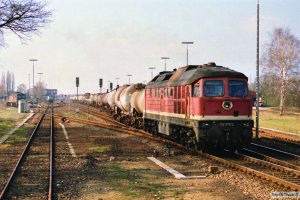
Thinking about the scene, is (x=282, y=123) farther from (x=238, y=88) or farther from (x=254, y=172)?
(x=254, y=172)

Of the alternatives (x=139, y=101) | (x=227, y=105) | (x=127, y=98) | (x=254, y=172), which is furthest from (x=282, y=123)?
(x=254, y=172)

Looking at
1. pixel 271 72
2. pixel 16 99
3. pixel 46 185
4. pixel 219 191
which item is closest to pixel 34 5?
pixel 46 185

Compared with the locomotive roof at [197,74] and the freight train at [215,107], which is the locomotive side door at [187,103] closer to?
the freight train at [215,107]

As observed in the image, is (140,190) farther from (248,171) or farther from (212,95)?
(212,95)

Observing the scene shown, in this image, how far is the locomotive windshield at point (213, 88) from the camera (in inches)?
717

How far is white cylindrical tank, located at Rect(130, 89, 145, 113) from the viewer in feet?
101

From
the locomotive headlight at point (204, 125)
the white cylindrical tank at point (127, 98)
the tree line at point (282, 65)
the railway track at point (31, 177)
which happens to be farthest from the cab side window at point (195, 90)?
the tree line at point (282, 65)

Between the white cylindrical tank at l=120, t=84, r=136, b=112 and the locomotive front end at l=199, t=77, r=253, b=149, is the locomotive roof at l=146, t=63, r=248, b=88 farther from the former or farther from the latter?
the white cylindrical tank at l=120, t=84, r=136, b=112

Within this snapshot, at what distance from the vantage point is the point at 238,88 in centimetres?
1853

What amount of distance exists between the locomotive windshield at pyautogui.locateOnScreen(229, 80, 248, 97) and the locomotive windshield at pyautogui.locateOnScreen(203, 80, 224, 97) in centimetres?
42

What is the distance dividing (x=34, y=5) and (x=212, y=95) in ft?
52.6

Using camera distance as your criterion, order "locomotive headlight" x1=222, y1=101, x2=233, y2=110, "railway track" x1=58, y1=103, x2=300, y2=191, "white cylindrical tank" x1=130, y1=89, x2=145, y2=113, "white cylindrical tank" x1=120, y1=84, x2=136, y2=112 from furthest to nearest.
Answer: "white cylindrical tank" x1=120, y1=84, x2=136, y2=112 < "white cylindrical tank" x1=130, y1=89, x2=145, y2=113 < "locomotive headlight" x1=222, y1=101, x2=233, y2=110 < "railway track" x1=58, y1=103, x2=300, y2=191

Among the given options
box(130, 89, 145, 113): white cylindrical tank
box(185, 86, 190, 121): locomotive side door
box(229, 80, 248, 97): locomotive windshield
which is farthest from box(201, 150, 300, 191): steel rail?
box(130, 89, 145, 113): white cylindrical tank

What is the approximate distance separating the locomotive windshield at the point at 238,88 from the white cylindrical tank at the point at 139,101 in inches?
490
